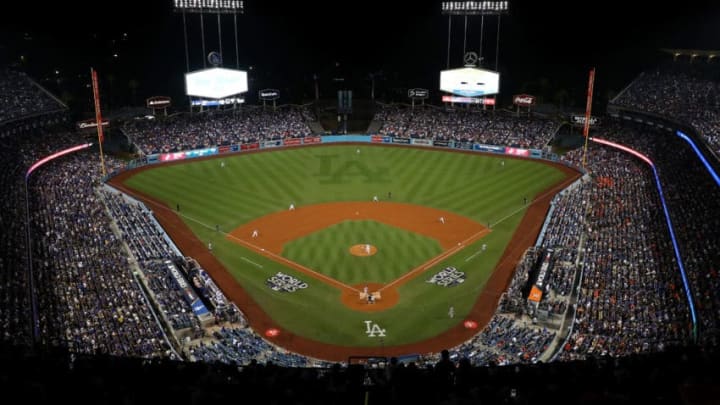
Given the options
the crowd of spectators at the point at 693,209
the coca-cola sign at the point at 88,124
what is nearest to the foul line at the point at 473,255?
the crowd of spectators at the point at 693,209

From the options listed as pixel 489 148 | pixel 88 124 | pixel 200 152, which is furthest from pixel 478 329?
pixel 88 124

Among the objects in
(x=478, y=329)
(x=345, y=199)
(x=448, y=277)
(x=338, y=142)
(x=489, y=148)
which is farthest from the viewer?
(x=338, y=142)

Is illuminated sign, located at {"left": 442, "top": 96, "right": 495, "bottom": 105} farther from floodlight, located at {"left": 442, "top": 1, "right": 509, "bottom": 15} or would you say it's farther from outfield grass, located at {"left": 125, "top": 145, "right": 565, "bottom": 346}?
floodlight, located at {"left": 442, "top": 1, "right": 509, "bottom": 15}

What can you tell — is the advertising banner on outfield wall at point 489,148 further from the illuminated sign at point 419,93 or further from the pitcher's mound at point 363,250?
the pitcher's mound at point 363,250

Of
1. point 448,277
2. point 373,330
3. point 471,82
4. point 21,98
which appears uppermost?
point 471,82

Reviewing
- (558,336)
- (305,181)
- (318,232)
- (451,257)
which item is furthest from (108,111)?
(558,336)

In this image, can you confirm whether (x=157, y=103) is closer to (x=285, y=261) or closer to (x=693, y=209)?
(x=285, y=261)

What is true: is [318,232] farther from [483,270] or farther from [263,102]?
[263,102]
